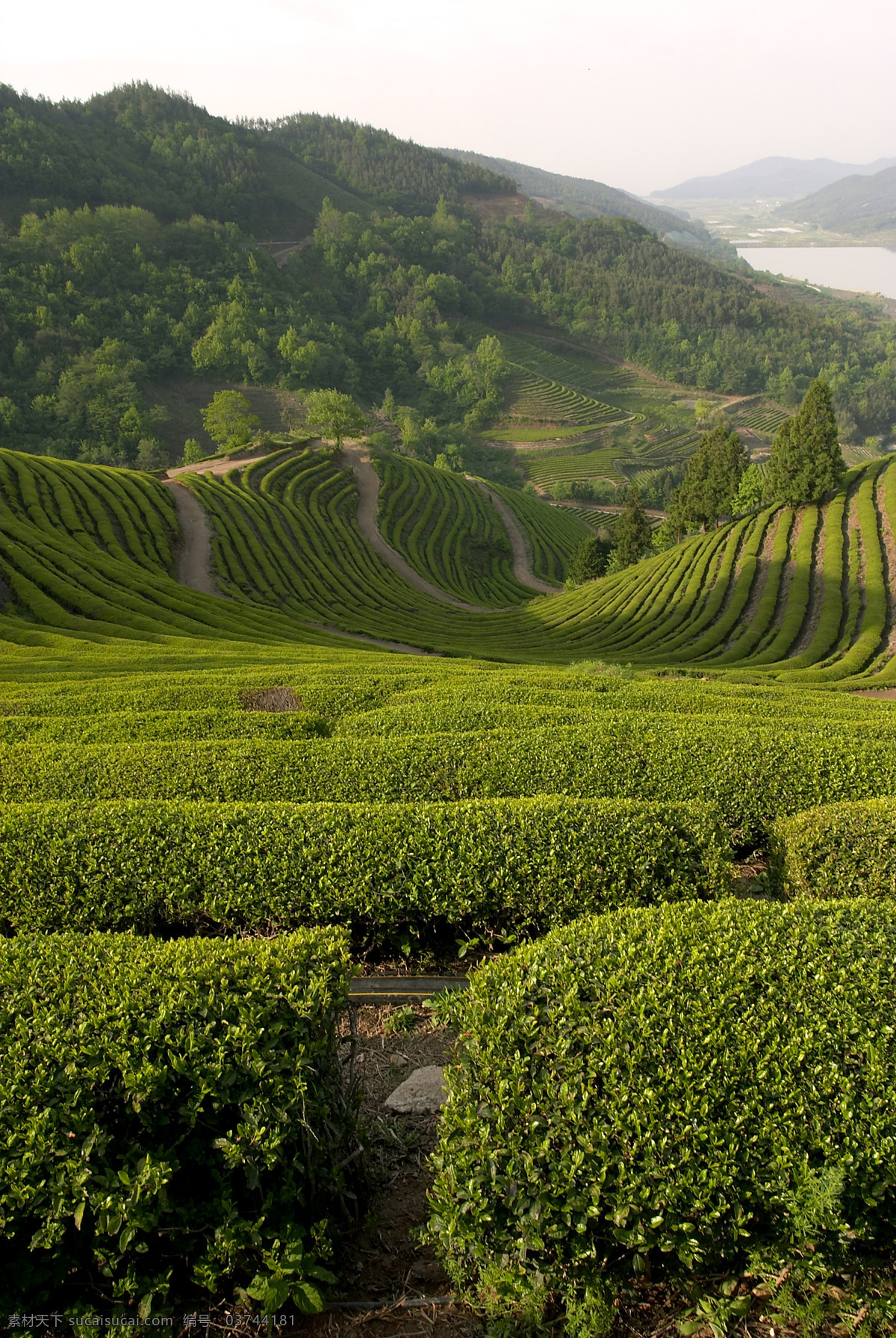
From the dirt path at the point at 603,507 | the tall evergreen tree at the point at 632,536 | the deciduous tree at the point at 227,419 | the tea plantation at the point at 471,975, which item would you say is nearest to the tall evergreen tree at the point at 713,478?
the tall evergreen tree at the point at 632,536

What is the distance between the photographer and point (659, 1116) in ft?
15.5

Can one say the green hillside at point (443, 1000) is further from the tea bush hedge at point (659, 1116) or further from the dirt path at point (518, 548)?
the dirt path at point (518, 548)

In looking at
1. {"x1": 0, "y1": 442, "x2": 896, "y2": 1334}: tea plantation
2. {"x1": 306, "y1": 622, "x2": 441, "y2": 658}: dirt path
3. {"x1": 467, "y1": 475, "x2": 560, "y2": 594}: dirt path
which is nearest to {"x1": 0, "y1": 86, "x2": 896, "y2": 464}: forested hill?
{"x1": 467, "y1": 475, "x2": 560, "y2": 594}: dirt path

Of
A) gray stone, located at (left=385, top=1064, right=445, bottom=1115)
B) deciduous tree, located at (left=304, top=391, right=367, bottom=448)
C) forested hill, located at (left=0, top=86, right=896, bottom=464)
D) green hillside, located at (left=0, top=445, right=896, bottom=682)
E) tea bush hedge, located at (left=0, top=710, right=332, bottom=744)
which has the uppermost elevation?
forested hill, located at (left=0, top=86, right=896, bottom=464)

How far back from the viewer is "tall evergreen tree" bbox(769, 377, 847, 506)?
51.5 meters

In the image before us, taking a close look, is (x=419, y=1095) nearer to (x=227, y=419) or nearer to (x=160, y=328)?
(x=227, y=419)

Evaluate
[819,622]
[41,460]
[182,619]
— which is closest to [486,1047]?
[182,619]

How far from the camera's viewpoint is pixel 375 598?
5681 cm

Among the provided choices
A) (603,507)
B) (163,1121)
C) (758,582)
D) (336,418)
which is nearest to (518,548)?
(336,418)

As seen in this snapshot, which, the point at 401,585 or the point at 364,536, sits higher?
the point at 364,536

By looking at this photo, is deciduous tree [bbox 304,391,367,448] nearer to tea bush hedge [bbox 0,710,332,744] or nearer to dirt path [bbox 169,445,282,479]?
dirt path [bbox 169,445,282,479]

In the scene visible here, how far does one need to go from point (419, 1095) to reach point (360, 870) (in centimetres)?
267

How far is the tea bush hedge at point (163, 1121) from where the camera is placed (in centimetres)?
442

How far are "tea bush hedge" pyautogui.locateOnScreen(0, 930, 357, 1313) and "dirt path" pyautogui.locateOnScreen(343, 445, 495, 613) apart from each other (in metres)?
57.5
